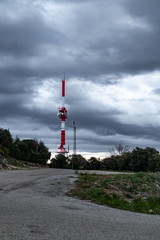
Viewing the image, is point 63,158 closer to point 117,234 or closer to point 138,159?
point 138,159

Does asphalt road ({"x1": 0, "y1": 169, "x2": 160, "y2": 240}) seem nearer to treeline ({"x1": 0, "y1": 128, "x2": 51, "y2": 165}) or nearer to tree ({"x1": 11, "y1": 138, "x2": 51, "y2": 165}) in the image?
treeline ({"x1": 0, "y1": 128, "x2": 51, "y2": 165})

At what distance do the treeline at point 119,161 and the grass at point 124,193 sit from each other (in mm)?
44773

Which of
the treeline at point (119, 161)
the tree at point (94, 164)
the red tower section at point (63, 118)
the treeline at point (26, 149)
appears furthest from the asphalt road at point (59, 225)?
the red tower section at point (63, 118)

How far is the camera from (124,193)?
48.9 feet

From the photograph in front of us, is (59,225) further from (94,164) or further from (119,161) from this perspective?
(94,164)

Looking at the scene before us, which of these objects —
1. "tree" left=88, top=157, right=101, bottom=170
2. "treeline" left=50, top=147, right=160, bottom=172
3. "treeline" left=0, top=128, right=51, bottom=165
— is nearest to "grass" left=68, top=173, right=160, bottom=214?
"treeline" left=0, top=128, right=51, bottom=165

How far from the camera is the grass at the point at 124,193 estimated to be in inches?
486

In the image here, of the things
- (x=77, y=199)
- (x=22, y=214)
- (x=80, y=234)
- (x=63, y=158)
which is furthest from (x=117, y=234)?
(x=63, y=158)

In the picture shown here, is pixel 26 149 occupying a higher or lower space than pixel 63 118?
lower

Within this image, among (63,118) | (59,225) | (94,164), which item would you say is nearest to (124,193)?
(59,225)

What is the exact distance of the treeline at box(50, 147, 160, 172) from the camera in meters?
64.5

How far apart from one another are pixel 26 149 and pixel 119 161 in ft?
83.6

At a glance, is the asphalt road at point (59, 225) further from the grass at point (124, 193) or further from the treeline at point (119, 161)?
the treeline at point (119, 161)

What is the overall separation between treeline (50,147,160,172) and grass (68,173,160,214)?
147 feet
